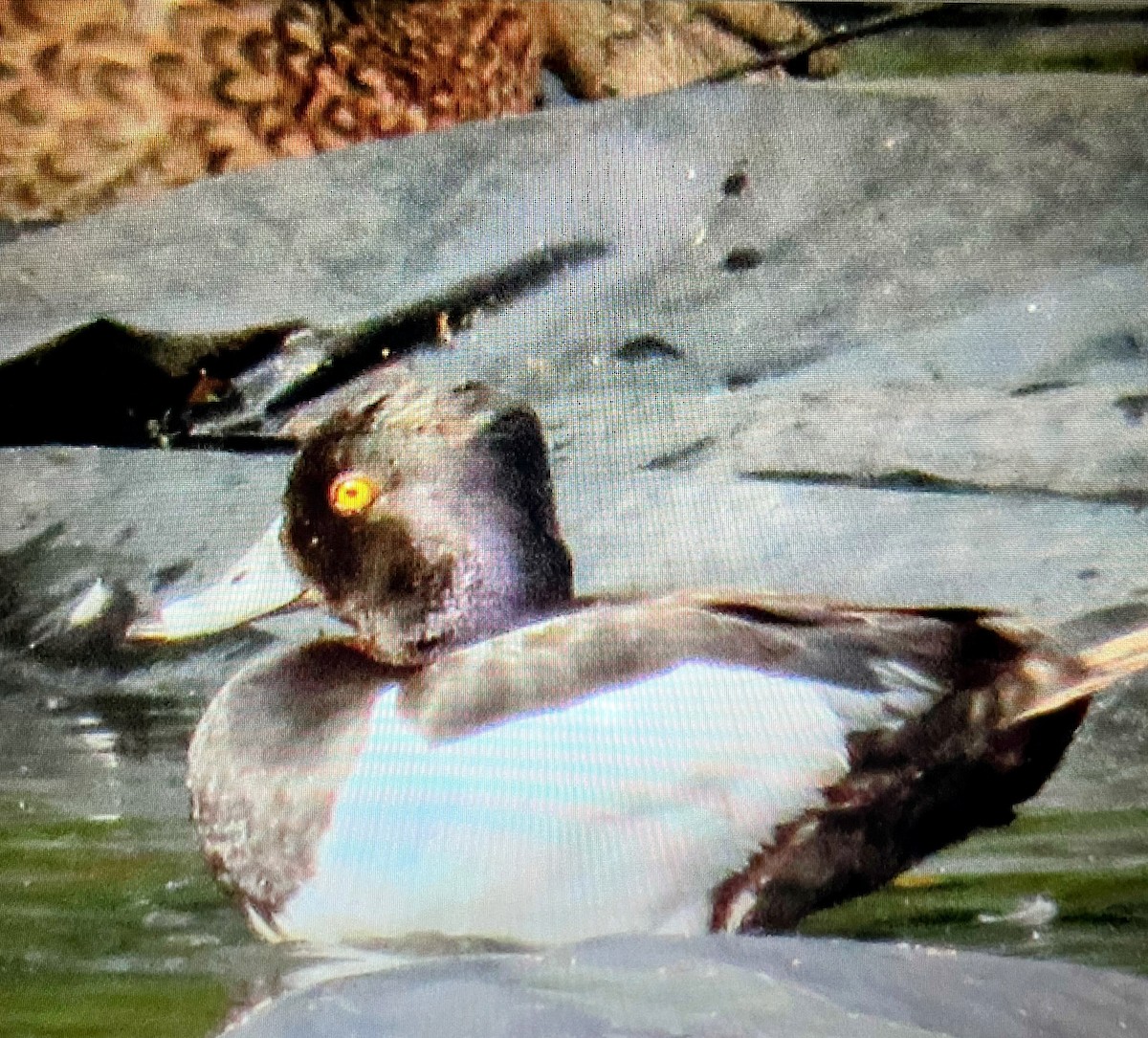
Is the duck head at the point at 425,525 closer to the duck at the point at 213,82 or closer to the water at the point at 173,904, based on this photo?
the water at the point at 173,904

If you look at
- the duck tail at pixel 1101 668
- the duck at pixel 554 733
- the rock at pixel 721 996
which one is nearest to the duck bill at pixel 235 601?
the duck at pixel 554 733

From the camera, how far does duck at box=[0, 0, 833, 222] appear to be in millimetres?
676

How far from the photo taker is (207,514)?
0.55 metres

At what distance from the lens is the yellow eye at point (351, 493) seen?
20.4 inches

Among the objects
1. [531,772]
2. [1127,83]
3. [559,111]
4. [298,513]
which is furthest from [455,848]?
[1127,83]

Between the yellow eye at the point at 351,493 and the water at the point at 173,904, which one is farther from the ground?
the yellow eye at the point at 351,493

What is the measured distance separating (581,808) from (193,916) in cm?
12

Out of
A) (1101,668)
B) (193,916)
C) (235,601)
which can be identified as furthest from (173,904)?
(1101,668)

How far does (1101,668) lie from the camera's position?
1.61 ft

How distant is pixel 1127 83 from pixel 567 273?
0.29m

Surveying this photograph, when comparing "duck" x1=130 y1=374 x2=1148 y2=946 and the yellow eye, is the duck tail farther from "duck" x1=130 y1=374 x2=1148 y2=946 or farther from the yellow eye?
the yellow eye

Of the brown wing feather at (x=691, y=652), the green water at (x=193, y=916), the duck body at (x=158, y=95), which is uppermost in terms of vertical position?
the duck body at (x=158, y=95)

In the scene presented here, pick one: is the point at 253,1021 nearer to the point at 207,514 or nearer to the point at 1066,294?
the point at 207,514

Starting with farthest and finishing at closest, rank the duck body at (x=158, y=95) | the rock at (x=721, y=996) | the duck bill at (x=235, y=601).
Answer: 1. the duck body at (x=158, y=95)
2. the duck bill at (x=235, y=601)
3. the rock at (x=721, y=996)
